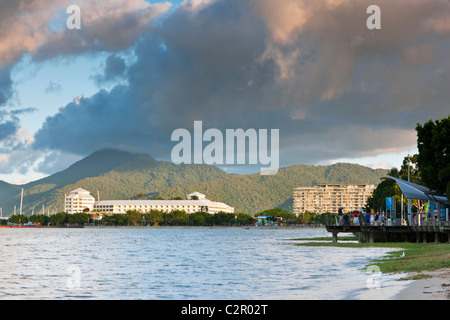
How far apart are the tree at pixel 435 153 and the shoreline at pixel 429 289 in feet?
140

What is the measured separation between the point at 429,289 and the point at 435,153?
51.8 meters

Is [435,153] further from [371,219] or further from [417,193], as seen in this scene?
[371,219]

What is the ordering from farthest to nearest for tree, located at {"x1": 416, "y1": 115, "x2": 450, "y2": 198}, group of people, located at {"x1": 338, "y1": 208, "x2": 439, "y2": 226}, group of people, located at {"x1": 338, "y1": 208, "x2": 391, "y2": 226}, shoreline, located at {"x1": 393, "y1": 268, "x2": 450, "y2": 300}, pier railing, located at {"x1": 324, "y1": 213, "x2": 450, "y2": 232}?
1. group of people, located at {"x1": 338, "y1": 208, "x2": 391, "y2": 226}
2. group of people, located at {"x1": 338, "y1": 208, "x2": 439, "y2": 226}
3. tree, located at {"x1": 416, "y1": 115, "x2": 450, "y2": 198}
4. pier railing, located at {"x1": 324, "y1": 213, "x2": 450, "y2": 232}
5. shoreline, located at {"x1": 393, "y1": 268, "x2": 450, "y2": 300}

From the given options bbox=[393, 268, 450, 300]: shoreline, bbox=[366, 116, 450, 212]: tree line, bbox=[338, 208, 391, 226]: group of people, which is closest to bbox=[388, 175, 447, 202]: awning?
bbox=[366, 116, 450, 212]: tree line

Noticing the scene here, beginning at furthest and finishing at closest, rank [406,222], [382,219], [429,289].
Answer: [382,219] < [406,222] < [429,289]

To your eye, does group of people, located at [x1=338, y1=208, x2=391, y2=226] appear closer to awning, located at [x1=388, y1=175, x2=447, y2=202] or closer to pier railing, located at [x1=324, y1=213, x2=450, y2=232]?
pier railing, located at [x1=324, y1=213, x2=450, y2=232]

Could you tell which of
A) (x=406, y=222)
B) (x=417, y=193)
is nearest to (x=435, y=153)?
(x=417, y=193)

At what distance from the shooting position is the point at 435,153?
2815 inches

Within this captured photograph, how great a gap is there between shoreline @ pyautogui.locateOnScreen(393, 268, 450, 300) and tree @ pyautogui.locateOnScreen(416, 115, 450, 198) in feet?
140

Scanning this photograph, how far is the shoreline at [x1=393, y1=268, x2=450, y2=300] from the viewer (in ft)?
68.9
